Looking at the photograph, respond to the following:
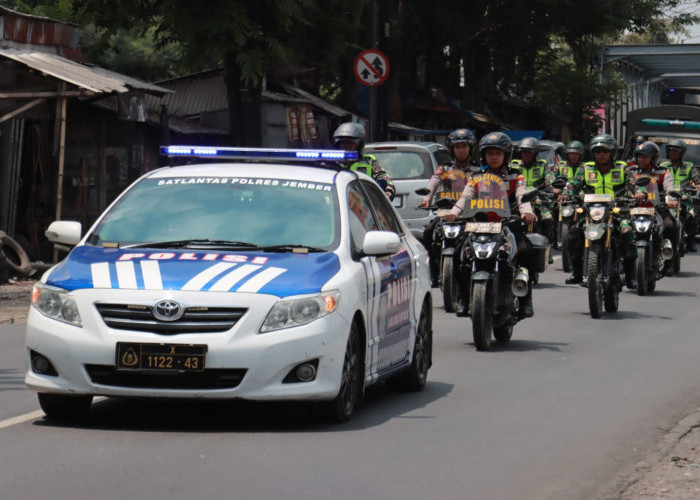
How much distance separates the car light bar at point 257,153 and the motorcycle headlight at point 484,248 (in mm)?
3299

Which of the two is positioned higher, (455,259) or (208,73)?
(208,73)

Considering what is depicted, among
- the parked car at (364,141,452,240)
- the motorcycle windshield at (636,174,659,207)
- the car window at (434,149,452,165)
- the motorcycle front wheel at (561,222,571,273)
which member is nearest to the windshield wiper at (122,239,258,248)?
the motorcycle windshield at (636,174,659,207)

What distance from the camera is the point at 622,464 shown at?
800 cm

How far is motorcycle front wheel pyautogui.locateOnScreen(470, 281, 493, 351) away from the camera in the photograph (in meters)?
12.9

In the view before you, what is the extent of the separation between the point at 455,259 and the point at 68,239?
5.34 metres

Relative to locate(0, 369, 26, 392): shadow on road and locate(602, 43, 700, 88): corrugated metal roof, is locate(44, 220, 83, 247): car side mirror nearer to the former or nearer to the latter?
locate(0, 369, 26, 392): shadow on road

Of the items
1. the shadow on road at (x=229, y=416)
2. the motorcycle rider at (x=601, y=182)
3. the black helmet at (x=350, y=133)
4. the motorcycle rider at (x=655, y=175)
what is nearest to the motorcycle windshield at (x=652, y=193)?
the motorcycle rider at (x=655, y=175)

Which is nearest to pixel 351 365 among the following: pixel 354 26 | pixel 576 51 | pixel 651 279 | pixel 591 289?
pixel 591 289

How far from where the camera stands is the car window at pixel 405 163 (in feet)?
77.3

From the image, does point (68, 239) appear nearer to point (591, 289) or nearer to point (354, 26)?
point (591, 289)

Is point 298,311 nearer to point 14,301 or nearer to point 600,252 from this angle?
point 600,252

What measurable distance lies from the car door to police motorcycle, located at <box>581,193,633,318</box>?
18.6 ft

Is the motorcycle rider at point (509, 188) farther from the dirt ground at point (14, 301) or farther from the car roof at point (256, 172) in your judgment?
the dirt ground at point (14, 301)

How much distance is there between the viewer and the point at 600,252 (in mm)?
16125
